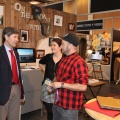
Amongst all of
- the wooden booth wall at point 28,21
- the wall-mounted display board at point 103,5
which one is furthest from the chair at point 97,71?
the wooden booth wall at point 28,21

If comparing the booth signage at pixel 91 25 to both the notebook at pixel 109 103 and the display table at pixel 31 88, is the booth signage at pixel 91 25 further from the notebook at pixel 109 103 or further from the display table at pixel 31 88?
the notebook at pixel 109 103

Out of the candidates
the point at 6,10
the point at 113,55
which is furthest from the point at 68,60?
the point at 113,55

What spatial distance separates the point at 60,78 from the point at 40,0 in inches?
138

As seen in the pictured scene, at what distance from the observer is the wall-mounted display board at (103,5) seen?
6144 mm

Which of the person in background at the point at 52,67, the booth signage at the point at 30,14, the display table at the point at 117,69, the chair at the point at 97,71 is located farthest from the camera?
the chair at the point at 97,71

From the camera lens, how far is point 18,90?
7.98ft

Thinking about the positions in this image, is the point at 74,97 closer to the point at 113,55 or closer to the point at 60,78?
the point at 60,78

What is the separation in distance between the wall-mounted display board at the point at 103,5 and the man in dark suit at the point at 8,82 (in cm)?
464

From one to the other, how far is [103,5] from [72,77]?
520 cm

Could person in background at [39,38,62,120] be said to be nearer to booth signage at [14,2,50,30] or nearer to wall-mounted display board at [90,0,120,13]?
booth signage at [14,2,50,30]

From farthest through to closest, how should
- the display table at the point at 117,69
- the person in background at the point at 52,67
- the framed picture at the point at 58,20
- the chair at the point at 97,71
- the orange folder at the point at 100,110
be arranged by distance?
the chair at the point at 97,71
the display table at the point at 117,69
the framed picture at the point at 58,20
the person in background at the point at 52,67
the orange folder at the point at 100,110

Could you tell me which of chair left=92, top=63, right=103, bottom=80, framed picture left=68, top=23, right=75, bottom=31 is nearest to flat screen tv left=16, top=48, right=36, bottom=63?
framed picture left=68, top=23, right=75, bottom=31

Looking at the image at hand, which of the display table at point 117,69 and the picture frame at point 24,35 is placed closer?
the picture frame at point 24,35

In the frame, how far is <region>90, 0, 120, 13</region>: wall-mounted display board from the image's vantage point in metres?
6.14
